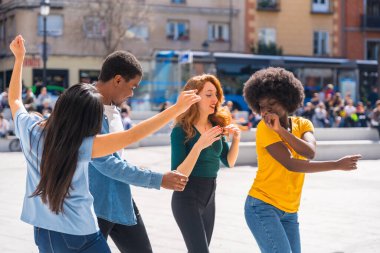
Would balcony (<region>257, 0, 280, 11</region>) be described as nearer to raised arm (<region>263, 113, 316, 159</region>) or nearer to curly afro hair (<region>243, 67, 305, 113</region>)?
curly afro hair (<region>243, 67, 305, 113</region>)

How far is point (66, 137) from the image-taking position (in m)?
3.07

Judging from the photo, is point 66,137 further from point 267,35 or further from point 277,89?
point 267,35

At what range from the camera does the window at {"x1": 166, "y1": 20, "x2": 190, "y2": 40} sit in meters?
41.3

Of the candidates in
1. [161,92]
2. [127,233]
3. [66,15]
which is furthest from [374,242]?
[66,15]

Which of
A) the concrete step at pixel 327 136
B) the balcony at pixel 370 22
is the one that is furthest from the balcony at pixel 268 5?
the concrete step at pixel 327 136

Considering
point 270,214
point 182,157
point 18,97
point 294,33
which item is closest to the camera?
point 18,97

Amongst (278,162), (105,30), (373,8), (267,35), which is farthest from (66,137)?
(373,8)

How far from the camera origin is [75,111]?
309 centimetres

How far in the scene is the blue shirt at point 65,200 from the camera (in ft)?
10.3

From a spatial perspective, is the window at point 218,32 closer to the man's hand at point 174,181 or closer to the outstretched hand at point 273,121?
the outstretched hand at point 273,121

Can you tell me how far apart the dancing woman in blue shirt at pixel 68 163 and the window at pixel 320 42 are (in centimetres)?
4237

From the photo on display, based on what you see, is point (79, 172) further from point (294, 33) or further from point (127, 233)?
point (294, 33)

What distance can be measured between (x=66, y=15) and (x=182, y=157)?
35.3m

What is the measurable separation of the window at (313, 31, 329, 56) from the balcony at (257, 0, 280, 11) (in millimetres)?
3253
